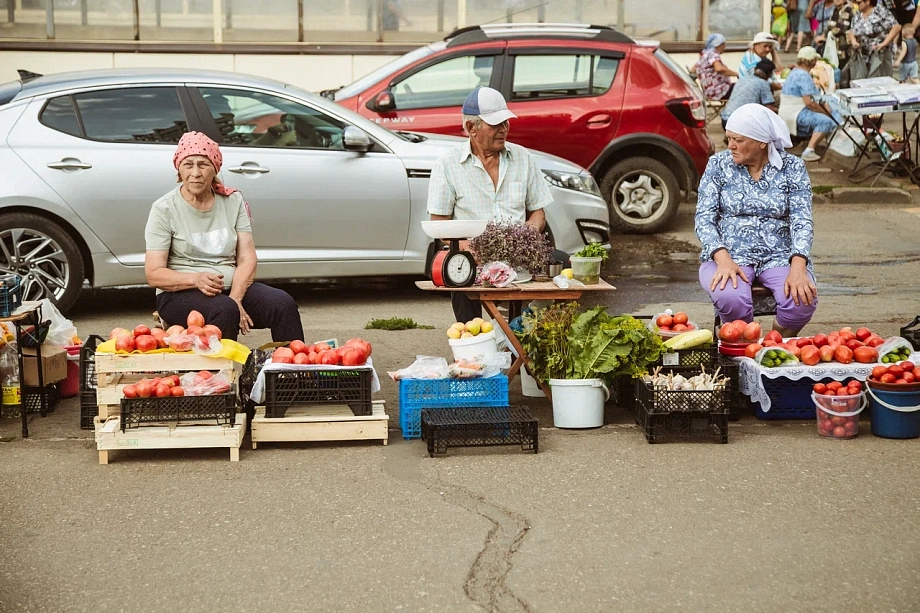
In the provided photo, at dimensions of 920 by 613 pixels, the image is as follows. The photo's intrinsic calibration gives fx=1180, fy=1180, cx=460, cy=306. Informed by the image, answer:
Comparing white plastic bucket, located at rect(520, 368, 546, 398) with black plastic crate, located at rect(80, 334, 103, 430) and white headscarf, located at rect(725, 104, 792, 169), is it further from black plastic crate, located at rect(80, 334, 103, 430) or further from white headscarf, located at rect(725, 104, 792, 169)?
black plastic crate, located at rect(80, 334, 103, 430)

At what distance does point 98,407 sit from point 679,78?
7993mm

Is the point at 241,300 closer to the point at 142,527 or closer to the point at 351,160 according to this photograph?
the point at 142,527

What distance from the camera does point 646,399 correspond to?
19.5ft

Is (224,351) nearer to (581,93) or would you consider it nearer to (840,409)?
(840,409)

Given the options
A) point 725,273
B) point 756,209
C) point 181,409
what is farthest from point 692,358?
point 181,409

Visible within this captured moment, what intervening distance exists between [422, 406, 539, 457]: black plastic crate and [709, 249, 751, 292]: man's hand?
5.32 ft

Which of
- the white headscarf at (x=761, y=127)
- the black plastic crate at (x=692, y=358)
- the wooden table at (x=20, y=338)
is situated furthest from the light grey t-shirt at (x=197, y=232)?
the white headscarf at (x=761, y=127)

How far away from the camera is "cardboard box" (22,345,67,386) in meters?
6.49

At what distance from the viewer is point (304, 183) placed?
357 inches

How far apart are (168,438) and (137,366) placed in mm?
463

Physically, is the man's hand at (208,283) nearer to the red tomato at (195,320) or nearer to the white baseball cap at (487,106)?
the red tomato at (195,320)

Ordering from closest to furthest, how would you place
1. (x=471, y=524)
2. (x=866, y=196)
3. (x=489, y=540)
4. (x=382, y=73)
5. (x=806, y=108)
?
(x=489, y=540)
(x=471, y=524)
(x=382, y=73)
(x=866, y=196)
(x=806, y=108)

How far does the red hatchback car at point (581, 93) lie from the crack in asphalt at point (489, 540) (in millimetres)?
6718

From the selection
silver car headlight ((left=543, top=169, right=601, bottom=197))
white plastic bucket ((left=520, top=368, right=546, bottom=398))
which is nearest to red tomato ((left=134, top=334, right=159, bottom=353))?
white plastic bucket ((left=520, top=368, right=546, bottom=398))
